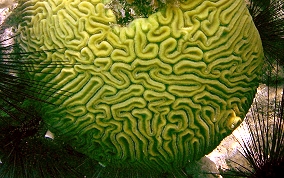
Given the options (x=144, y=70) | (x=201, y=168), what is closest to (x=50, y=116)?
(x=144, y=70)

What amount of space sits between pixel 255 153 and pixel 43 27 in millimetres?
2478

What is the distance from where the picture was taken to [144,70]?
269cm

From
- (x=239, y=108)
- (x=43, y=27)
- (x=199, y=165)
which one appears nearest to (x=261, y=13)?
(x=239, y=108)

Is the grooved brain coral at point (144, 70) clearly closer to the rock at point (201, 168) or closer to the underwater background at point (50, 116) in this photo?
the underwater background at point (50, 116)

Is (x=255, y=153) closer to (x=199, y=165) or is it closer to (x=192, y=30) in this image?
(x=199, y=165)

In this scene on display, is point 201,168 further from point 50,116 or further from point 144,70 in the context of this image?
point 50,116

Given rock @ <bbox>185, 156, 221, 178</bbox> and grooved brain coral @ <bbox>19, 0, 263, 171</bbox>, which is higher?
grooved brain coral @ <bbox>19, 0, 263, 171</bbox>

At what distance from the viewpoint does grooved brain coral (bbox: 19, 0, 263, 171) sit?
2.64m

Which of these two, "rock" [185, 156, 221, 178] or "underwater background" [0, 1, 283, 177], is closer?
"underwater background" [0, 1, 283, 177]

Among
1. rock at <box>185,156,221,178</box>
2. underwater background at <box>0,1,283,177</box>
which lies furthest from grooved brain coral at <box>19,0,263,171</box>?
rock at <box>185,156,221,178</box>

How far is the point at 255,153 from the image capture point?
2990 millimetres

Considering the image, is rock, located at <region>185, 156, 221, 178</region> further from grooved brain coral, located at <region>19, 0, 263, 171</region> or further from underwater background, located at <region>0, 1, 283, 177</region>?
grooved brain coral, located at <region>19, 0, 263, 171</region>

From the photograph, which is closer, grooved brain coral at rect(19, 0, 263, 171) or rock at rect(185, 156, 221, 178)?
grooved brain coral at rect(19, 0, 263, 171)

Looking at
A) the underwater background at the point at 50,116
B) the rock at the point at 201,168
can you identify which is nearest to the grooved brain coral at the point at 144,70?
the underwater background at the point at 50,116
